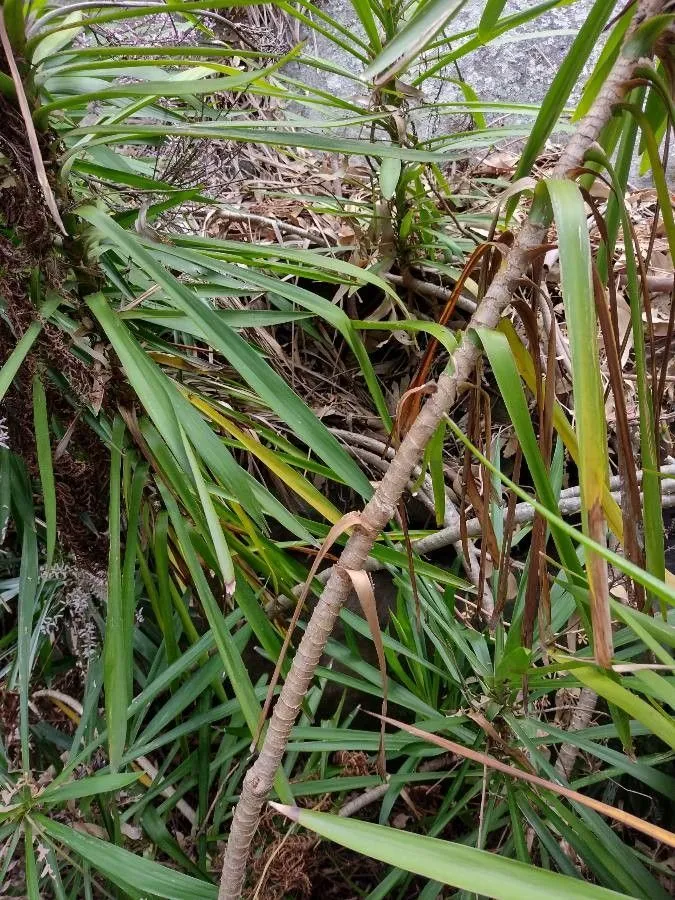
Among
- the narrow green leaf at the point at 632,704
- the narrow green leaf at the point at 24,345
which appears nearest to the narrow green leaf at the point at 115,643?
the narrow green leaf at the point at 24,345

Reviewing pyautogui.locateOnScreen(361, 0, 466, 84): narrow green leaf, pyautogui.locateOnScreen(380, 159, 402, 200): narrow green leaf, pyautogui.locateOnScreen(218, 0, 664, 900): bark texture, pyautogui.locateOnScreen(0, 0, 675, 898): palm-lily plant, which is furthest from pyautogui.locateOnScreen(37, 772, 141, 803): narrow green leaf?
pyautogui.locateOnScreen(380, 159, 402, 200): narrow green leaf

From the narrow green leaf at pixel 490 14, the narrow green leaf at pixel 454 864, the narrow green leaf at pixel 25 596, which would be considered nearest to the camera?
the narrow green leaf at pixel 454 864

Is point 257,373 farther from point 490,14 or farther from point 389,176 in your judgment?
point 389,176

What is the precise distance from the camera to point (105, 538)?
2.48ft

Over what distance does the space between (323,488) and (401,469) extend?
66cm

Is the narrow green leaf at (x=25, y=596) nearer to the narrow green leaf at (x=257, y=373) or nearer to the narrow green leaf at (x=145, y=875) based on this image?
the narrow green leaf at (x=145, y=875)

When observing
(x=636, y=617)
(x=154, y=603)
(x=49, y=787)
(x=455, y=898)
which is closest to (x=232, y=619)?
(x=154, y=603)

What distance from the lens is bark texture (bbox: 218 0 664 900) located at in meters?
0.34

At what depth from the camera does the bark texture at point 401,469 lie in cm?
34

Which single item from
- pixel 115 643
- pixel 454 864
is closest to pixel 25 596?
pixel 115 643

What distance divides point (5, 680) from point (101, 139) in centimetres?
75

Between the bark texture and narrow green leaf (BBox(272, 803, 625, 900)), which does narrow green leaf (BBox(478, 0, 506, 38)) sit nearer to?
the bark texture

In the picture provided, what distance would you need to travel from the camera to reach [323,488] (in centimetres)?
103

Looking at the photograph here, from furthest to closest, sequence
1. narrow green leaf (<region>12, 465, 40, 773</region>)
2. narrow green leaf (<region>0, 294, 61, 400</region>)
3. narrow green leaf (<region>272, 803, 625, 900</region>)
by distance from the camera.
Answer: narrow green leaf (<region>12, 465, 40, 773</region>) → narrow green leaf (<region>0, 294, 61, 400</region>) → narrow green leaf (<region>272, 803, 625, 900</region>)
